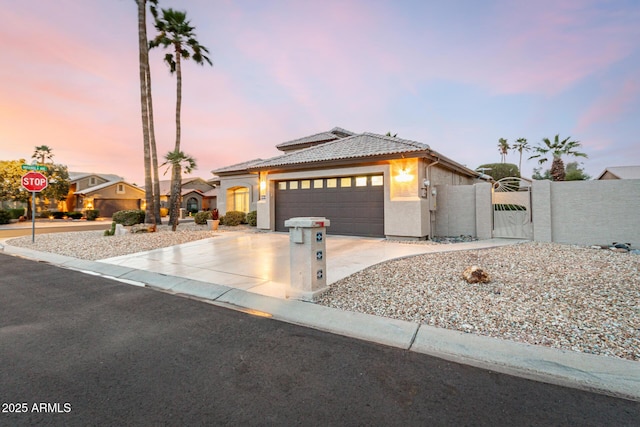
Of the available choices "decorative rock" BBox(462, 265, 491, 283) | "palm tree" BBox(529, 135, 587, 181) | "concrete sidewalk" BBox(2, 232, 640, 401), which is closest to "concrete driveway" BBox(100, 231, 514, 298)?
"concrete sidewalk" BBox(2, 232, 640, 401)

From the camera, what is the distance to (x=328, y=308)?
456cm

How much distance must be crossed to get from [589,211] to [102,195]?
45.7 m

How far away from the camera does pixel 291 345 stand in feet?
11.2

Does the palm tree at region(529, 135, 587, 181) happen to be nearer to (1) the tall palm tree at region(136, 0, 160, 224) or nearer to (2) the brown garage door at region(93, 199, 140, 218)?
(1) the tall palm tree at region(136, 0, 160, 224)

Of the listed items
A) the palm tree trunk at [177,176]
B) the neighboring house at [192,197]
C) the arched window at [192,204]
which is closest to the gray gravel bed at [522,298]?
the palm tree trunk at [177,176]

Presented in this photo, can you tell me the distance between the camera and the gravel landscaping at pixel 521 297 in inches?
140

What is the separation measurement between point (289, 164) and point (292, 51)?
6.77 m

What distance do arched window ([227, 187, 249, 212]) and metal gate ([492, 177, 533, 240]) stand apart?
660 inches

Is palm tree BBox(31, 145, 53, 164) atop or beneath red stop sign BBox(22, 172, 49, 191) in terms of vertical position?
atop

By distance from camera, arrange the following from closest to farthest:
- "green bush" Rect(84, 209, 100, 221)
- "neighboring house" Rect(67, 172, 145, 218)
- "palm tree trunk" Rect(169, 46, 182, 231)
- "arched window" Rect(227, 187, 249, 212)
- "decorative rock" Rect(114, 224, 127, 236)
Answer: "decorative rock" Rect(114, 224, 127, 236), "palm tree trunk" Rect(169, 46, 182, 231), "arched window" Rect(227, 187, 249, 212), "green bush" Rect(84, 209, 100, 221), "neighboring house" Rect(67, 172, 145, 218)

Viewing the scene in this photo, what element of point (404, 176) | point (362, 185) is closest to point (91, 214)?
point (362, 185)

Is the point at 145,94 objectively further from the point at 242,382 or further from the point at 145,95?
the point at 242,382

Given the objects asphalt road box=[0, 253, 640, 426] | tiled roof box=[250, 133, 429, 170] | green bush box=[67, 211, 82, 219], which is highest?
tiled roof box=[250, 133, 429, 170]

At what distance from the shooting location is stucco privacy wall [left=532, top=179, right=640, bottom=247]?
29.8 feet
